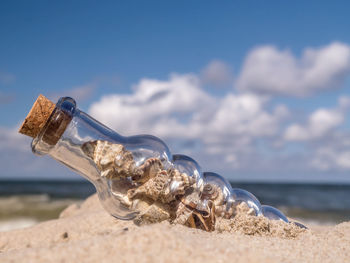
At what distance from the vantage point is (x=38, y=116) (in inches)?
73.7

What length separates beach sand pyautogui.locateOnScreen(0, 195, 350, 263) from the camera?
133 centimetres

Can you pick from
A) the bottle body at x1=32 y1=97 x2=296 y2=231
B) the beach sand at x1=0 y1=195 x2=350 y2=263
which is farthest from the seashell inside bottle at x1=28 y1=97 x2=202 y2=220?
the beach sand at x1=0 y1=195 x2=350 y2=263

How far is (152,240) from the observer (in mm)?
1391

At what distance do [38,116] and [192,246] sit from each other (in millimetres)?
1036

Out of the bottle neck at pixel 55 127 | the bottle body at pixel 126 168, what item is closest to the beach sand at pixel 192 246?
the bottle body at pixel 126 168

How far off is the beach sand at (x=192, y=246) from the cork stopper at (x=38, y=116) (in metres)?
0.59

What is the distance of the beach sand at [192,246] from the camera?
1.33 metres

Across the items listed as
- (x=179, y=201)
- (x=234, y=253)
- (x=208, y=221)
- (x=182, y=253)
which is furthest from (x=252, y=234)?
(x=182, y=253)

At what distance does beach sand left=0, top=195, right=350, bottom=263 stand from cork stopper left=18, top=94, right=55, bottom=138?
589mm

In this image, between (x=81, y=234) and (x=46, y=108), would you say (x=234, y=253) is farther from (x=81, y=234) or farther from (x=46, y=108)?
(x=81, y=234)

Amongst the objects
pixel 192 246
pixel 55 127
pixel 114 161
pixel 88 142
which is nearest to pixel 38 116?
pixel 55 127

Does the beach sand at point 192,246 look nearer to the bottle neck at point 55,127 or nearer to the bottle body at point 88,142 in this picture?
the bottle body at point 88,142

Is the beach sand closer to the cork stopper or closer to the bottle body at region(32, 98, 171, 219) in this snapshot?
the bottle body at region(32, 98, 171, 219)

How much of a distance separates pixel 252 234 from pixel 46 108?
134 centimetres
